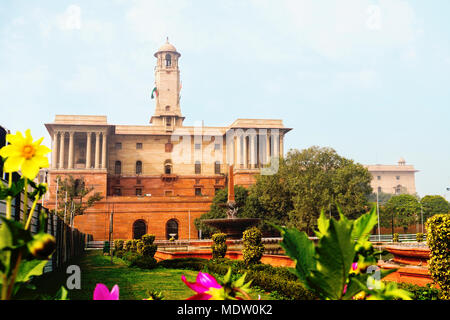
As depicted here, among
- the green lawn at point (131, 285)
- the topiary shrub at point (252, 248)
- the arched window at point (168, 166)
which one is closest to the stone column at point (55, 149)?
the arched window at point (168, 166)

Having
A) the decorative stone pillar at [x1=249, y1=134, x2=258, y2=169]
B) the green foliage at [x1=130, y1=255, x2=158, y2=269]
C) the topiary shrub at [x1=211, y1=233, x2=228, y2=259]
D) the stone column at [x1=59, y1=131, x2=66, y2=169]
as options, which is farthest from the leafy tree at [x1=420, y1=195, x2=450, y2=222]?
the green foliage at [x1=130, y1=255, x2=158, y2=269]

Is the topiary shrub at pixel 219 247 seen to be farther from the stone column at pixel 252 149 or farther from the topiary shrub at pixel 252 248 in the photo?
the stone column at pixel 252 149

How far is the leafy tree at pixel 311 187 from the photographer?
32750 millimetres

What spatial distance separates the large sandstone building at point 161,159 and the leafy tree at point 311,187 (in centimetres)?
1006

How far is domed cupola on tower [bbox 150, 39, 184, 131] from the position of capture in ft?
179

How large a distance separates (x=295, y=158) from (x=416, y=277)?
2460 centimetres

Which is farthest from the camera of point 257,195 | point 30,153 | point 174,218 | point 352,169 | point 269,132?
point 269,132

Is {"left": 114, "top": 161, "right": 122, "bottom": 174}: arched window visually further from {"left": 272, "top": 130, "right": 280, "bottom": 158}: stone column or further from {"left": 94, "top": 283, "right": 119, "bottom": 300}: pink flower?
{"left": 94, "top": 283, "right": 119, "bottom": 300}: pink flower

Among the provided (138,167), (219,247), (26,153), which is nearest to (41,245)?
(26,153)

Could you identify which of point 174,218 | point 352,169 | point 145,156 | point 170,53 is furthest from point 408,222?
point 170,53

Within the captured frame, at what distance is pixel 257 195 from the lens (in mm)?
38906

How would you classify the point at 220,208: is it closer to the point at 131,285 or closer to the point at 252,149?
the point at 252,149
